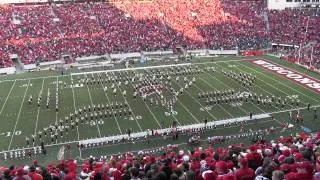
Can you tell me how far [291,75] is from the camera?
1282 inches

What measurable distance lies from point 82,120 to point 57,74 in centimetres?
1303

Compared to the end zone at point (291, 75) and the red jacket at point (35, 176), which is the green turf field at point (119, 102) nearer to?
the end zone at point (291, 75)

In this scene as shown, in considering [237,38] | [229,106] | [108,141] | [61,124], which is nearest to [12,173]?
[108,141]

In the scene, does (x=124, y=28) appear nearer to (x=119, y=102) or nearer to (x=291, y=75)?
(x=291, y=75)

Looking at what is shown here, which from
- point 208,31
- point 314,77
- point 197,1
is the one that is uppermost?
point 197,1

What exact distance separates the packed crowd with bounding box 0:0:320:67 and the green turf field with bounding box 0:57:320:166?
816 centimetres

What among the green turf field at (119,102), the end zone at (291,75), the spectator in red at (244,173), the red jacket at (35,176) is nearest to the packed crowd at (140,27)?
the end zone at (291,75)

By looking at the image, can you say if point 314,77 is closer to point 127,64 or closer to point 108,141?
point 127,64

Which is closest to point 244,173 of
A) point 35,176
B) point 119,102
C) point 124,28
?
point 35,176

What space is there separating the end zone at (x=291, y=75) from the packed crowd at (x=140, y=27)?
24.0 ft

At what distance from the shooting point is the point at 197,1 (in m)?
55.1

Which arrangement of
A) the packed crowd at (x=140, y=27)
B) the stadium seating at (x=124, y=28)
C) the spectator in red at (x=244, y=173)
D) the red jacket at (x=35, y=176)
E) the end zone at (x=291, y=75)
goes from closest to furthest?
the spectator in red at (x=244, y=173)
the red jacket at (x=35, y=176)
the end zone at (x=291, y=75)
the stadium seating at (x=124, y=28)
the packed crowd at (x=140, y=27)

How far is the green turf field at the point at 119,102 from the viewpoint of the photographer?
861 inches

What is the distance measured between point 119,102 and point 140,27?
23.0 meters
